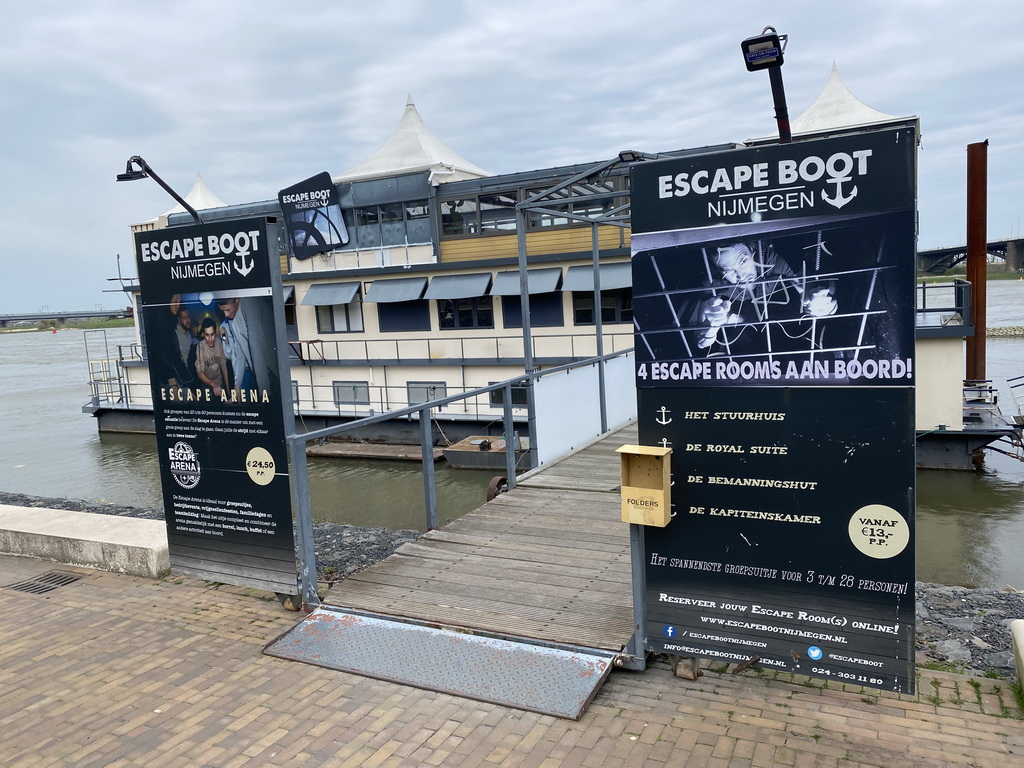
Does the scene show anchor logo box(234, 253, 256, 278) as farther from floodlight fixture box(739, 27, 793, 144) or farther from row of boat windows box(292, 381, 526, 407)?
row of boat windows box(292, 381, 526, 407)

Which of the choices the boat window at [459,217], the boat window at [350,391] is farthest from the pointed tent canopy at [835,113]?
the boat window at [350,391]

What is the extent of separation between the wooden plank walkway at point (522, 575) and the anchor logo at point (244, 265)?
2.32 meters

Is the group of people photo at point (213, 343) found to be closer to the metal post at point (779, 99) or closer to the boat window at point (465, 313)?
the metal post at point (779, 99)

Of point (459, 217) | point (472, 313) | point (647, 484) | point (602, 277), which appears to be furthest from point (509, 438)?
point (459, 217)

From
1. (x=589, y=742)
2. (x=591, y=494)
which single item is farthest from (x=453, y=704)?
(x=591, y=494)

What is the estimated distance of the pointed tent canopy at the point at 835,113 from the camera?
2178 centimetres

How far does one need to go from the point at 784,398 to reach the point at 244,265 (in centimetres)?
360

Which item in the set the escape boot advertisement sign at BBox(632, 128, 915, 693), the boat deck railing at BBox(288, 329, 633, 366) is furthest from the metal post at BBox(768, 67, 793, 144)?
the boat deck railing at BBox(288, 329, 633, 366)

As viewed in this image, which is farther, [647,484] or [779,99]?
[779,99]

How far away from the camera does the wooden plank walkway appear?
466 centimetres

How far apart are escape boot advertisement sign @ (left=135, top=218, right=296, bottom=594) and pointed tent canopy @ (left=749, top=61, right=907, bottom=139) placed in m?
19.6

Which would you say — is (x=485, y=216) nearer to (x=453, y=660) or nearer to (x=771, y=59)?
(x=771, y=59)

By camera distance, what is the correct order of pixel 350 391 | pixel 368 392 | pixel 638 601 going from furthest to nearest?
pixel 350 391 → pixel 368 392 → pixel 638 601

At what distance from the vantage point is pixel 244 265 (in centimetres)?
517
